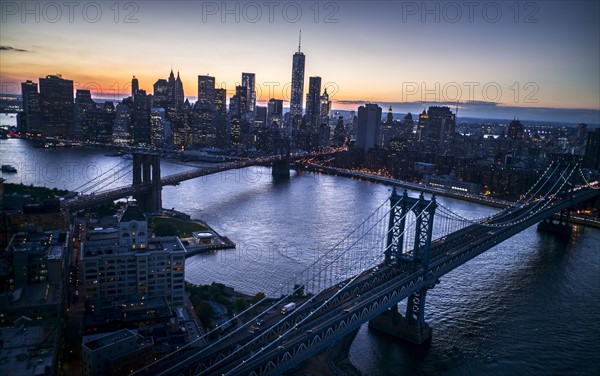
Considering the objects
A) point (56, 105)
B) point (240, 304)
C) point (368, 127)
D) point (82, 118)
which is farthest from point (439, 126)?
point (240, 304)

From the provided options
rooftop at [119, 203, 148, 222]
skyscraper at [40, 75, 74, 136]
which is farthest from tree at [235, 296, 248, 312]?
skyscraper at [40, 75, 74, 136]

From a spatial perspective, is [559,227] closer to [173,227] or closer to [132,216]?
[173,227]

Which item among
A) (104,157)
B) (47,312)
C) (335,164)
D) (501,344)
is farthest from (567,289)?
(104,157)

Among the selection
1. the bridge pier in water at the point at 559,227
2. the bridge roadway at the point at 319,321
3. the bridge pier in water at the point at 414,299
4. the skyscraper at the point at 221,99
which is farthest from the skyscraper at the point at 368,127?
the bridge pier in water at the point at 414,299

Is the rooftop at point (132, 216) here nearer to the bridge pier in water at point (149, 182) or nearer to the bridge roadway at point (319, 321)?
the bridge roadway at point (319, 321)

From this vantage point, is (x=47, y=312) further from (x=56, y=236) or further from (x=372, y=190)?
(x=372, y=190)

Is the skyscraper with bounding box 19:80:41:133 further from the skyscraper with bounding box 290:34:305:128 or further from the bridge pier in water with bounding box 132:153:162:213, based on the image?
the skyscraper with bounding box 290:34:305:128
